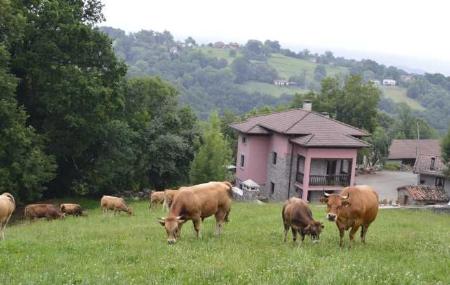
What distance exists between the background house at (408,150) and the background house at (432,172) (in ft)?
89.1

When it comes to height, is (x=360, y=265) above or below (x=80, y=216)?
above

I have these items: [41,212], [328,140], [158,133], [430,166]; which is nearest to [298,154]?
[328,140]

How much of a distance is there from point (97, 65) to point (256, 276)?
114 ft

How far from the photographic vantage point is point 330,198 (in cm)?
1593

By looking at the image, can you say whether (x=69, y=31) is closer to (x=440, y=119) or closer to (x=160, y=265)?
(x=160, y=265)

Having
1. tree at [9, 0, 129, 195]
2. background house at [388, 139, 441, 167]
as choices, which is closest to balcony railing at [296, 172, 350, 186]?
tree at [9, 0, 129, 195]

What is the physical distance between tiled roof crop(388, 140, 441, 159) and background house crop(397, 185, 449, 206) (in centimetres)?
4086

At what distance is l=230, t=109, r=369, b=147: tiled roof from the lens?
5134cm

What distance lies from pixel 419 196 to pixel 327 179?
11329mm

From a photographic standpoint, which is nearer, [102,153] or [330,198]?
[330,198]

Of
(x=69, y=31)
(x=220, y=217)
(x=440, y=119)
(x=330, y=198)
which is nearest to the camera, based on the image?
(x=330, y=198)

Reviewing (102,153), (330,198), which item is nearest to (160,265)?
(330,198)

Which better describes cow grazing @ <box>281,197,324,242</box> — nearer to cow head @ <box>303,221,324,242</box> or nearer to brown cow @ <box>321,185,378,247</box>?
cow head @ <box>303,221,324,242</box>

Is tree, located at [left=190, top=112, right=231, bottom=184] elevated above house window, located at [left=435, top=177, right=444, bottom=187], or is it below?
above
